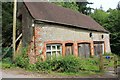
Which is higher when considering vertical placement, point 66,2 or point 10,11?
point 66,2

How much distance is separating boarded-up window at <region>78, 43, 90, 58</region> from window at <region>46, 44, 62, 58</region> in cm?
421

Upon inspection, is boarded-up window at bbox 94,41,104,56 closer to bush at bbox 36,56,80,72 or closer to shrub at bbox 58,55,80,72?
bush at bbox 36,56,80,72

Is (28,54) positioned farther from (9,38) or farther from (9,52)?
(9,38)

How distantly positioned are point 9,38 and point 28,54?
959cm

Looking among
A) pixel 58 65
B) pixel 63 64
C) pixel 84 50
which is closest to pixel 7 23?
pixel 84 50

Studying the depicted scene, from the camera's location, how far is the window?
749 inches

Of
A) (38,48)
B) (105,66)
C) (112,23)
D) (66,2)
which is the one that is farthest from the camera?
(66,2)

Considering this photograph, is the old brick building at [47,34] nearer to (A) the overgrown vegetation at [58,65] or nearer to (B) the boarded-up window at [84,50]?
(B) the boarded-up window at [84,50]

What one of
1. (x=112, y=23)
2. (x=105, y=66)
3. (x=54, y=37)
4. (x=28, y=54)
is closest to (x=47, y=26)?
(x=54, y=37)

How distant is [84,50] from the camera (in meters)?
24.7

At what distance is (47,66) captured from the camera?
16609mm

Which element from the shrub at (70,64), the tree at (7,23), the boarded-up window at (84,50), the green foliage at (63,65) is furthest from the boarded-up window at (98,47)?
the shrub at (70,64)

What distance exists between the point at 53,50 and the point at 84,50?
6158 millimetres

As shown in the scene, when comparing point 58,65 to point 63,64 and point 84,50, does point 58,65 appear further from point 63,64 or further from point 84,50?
point 84,50
